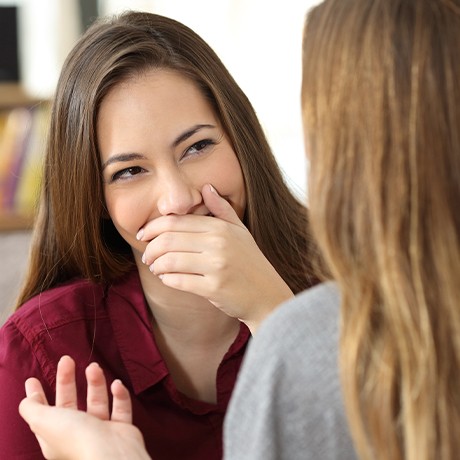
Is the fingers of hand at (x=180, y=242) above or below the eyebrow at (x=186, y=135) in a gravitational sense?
below

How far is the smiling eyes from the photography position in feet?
4.98

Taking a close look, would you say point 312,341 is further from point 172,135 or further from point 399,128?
point 172,135

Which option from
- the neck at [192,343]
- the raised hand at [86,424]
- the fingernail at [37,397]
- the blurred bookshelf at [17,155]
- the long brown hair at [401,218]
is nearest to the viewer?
the long brown hair at [401,218]

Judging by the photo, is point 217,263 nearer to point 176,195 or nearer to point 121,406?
point 176,195

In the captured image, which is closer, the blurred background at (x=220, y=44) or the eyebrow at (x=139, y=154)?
the eyebrow at (x=139, y=154)

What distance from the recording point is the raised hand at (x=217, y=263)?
1447 millimetres

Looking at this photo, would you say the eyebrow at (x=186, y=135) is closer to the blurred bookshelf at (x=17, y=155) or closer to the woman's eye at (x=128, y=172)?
the woman's eye at (x=128, y=172)

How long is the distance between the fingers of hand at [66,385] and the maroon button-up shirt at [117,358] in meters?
0.32

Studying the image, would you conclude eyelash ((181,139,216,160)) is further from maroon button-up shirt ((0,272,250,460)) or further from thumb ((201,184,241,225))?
maroon button-up shirt ((0,272,250,460))

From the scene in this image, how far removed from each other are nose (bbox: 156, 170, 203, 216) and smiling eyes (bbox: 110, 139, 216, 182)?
4 centimetres

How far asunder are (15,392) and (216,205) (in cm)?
44

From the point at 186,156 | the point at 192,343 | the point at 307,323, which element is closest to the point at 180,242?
the point at 186,156

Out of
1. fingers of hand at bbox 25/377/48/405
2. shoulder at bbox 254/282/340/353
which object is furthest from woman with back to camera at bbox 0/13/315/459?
shoulder at bbox 254/282/340/353

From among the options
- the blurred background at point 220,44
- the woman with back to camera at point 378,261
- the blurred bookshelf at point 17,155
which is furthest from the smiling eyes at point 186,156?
the blurred background at point 220,44
